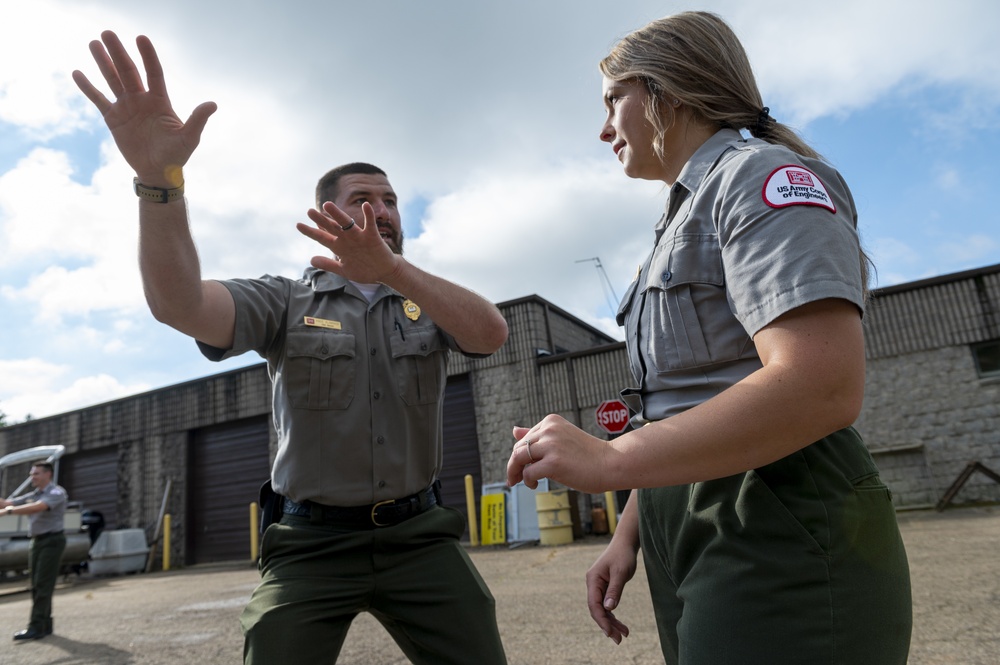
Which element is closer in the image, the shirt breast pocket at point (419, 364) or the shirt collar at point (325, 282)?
the shirt breast pocket at point (419, 364)

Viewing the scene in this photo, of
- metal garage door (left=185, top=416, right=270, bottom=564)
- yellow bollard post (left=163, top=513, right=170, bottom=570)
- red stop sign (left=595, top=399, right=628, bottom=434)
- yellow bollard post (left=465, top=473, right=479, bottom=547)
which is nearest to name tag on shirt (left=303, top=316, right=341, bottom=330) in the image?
red stop sign (left=595, top=399, right=628, bottom=434)

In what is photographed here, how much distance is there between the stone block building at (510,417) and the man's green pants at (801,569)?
1096 cm

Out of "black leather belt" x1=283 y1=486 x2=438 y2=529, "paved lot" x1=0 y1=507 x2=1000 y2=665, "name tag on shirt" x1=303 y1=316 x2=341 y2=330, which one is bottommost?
"paved lot" x1=0 y1=507 x2=1000 y2=665

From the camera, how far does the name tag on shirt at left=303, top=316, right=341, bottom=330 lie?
259 centimetres

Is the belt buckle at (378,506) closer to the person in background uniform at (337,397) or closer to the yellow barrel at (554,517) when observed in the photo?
the person in background uniform at (337,397)

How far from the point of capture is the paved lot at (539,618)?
420 cm

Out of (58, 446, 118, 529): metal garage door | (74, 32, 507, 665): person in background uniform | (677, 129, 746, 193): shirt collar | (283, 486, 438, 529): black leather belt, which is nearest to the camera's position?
(677, 129, 746, 193): shirt collar

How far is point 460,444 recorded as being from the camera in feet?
53.5

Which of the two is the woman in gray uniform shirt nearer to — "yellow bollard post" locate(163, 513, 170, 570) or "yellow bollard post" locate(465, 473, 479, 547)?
"yellow bollard post" locate(465, 473, 479, 547)

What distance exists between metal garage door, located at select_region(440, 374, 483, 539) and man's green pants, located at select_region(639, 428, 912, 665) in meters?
14.9

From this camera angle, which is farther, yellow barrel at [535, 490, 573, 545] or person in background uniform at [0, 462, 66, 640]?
yellow barrel at [535, 490, 573, 545]

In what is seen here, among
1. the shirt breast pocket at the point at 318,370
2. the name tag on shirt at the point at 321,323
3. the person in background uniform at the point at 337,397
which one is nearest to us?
the person in background uniform at the point at 337,397

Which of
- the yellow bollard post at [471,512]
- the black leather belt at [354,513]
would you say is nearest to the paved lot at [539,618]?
the black leather belt at [354,513]

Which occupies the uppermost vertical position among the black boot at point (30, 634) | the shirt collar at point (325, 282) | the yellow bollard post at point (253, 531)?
the shirt collar at point (325, 282)
